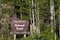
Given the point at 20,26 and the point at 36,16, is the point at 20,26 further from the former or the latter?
the point at 36,16

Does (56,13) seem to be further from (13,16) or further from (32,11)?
(13,16)

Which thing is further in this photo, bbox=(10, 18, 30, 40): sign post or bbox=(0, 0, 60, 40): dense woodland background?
bbox=(10, 18, 30, 40): sign post

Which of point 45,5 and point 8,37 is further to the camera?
point 8,37

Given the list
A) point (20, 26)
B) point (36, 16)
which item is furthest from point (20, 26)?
point (36, 16)

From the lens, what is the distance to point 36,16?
1463cm

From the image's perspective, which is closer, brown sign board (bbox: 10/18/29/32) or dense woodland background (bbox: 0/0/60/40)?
dense woodland background (bbox: 0/0/60/40)

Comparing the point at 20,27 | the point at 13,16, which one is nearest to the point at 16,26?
the point at 20,27

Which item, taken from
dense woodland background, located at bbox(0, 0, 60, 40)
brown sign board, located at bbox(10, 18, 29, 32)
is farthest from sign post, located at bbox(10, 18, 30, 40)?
dense woodland background, located at bbox(0, 0, 60, 40)

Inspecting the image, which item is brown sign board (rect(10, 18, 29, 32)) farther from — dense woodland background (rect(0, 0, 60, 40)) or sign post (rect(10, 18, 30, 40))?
dense woodland background (rect(0, 0, 60, 40))

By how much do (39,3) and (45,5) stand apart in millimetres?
654

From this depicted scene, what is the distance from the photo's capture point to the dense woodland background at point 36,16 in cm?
1242

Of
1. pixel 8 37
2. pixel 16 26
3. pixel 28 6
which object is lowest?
pixel 8 37

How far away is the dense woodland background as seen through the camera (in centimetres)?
1242

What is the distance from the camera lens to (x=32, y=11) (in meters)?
15.2
